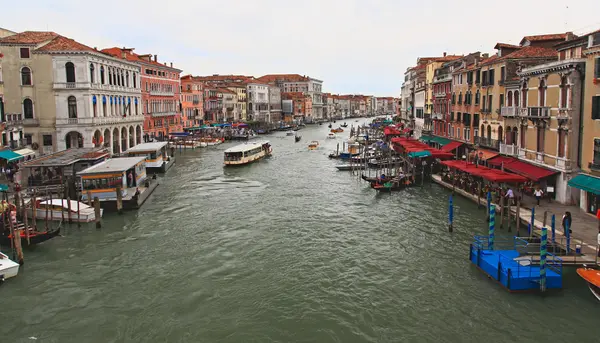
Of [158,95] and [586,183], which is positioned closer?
[586,183]

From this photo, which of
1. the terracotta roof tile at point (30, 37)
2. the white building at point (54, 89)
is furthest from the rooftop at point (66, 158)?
the terracotta roof tile at point (30, 37)

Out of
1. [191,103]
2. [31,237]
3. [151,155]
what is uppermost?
[191,103]

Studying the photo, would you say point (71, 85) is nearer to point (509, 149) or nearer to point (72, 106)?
point (72, 106)

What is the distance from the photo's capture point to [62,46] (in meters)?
31.0

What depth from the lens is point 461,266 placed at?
14.2 m

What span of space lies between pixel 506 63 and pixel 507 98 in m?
1.76

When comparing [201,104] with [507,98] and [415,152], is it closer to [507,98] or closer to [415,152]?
[415,152]

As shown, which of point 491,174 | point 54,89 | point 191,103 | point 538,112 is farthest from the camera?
point 191,103

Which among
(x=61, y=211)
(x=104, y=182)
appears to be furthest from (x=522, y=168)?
(x=61, y=211)

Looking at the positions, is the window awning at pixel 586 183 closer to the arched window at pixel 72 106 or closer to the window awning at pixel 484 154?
the window awning at pixel 484 154

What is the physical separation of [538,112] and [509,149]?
3563mm

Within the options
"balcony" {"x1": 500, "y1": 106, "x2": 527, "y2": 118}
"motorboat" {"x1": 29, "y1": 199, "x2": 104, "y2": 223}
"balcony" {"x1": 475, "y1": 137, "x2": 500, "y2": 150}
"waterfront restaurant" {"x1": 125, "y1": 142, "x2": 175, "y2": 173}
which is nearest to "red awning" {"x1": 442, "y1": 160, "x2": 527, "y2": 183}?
"balcony" {"x1": 475, "y1": 137, "x2": 500, "y2": 150}

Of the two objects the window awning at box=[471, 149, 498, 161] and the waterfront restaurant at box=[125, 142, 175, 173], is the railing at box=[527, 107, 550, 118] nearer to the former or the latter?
the window awning at box=[471, 149, 498, 161]

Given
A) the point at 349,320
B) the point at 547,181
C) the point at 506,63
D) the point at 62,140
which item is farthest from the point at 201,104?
the point at 349,320
